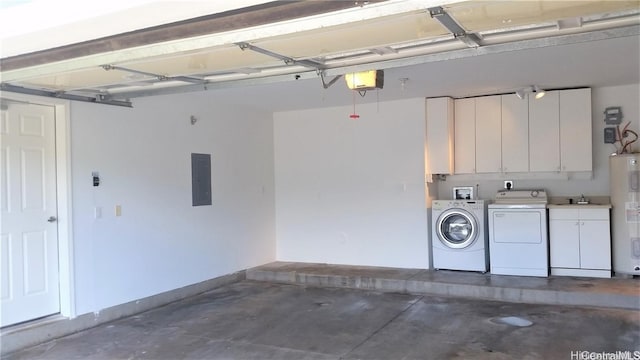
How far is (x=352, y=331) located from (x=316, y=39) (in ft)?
9.03

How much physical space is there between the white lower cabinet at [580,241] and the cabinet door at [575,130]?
1.92ft

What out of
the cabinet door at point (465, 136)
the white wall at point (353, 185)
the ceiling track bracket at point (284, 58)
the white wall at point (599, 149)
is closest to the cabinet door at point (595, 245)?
the white wall at point (599, 149)

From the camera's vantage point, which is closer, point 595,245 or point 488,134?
point 595,245

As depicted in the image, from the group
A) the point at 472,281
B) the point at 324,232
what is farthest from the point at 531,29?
the point at 324,232

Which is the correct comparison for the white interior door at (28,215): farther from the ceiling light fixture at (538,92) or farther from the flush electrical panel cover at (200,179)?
the ceiling light fixture at (538,92)

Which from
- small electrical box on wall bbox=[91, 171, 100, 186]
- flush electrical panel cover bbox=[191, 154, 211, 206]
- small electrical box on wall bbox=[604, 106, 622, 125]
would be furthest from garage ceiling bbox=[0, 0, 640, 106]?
small electrical box on wall bbox=[604, 106, 622, 125]

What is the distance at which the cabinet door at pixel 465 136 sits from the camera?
6.63 m

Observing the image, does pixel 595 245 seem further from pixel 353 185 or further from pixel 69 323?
pixel 69 323

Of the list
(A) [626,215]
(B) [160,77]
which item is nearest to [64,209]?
(B) [160,77]

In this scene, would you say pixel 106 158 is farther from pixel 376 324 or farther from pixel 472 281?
pixel 472 281

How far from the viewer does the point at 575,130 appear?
609cm

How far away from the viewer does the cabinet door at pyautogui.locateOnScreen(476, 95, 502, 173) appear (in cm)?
647

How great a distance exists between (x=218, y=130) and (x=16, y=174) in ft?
8.54

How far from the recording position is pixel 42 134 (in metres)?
4.54
